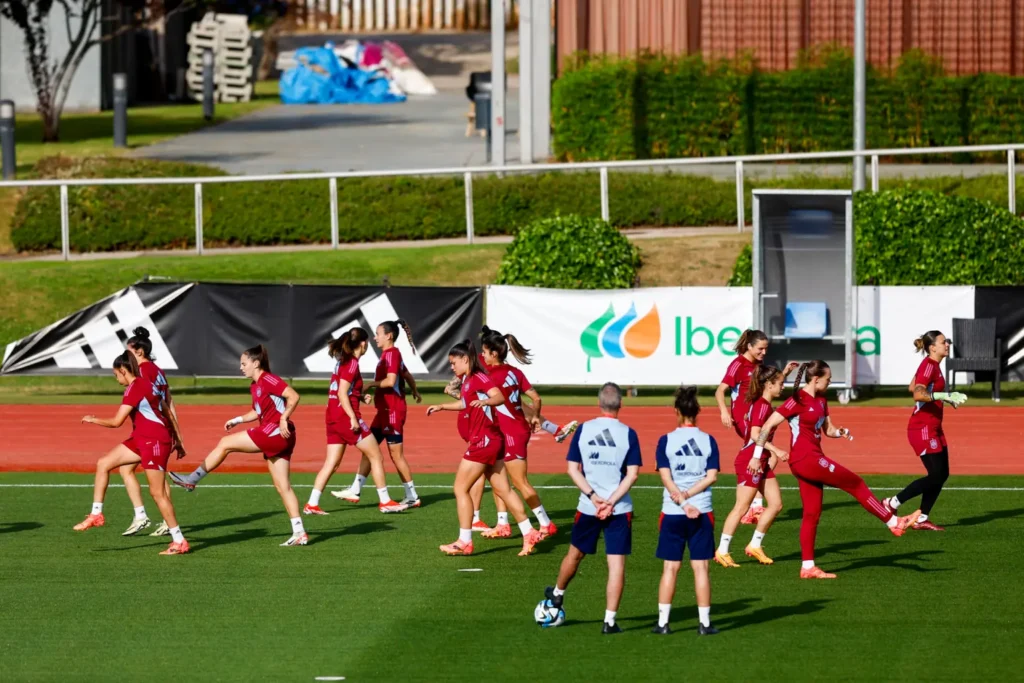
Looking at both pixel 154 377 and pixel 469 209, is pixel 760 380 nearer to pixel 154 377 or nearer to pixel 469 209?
pixel 154 377

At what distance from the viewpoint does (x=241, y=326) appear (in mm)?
25188

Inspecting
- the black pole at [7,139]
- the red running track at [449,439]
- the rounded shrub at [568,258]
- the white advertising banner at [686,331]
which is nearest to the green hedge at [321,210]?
the black pole at [7,139]

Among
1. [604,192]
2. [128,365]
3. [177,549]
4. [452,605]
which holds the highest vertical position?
[604,192]

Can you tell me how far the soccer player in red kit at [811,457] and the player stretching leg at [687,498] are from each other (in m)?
1.91

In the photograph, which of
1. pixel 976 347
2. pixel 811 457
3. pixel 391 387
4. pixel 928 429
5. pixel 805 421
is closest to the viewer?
pixel 811 457

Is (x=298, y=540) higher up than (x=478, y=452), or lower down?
lower down

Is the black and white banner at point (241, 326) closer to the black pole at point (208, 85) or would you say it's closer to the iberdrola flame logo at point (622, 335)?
the iberdrola flame logo at point (622, 335)

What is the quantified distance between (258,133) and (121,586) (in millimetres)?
36176

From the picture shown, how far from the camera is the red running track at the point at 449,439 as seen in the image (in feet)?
64.3

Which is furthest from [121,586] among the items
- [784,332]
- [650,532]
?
[784,332]

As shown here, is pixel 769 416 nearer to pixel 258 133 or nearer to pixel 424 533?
pixel 424 533

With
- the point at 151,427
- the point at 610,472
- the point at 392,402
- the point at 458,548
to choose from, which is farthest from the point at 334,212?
the point at 610,472

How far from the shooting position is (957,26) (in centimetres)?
4075

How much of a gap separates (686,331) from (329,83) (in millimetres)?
35971
